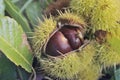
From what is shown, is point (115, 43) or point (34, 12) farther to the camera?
point (34, 12)

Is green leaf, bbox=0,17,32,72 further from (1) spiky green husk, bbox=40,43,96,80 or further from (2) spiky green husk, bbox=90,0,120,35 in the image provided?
(2) spiky green husk, bbox=90,0,120,35

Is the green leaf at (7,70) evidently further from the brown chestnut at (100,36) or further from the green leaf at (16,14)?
the brown chestnut at (100,36)

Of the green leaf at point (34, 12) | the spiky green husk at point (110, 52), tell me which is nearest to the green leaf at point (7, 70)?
the green leaf at point (34, 12)

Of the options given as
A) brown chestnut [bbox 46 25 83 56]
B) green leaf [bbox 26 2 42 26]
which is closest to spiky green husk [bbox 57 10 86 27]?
brown chestnut [bbox 46 25 83 56]

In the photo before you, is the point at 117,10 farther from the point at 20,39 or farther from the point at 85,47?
the point at 20,39

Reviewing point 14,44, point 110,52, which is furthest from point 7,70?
point 110,52

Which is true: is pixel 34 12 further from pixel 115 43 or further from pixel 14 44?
pixel 115 43
